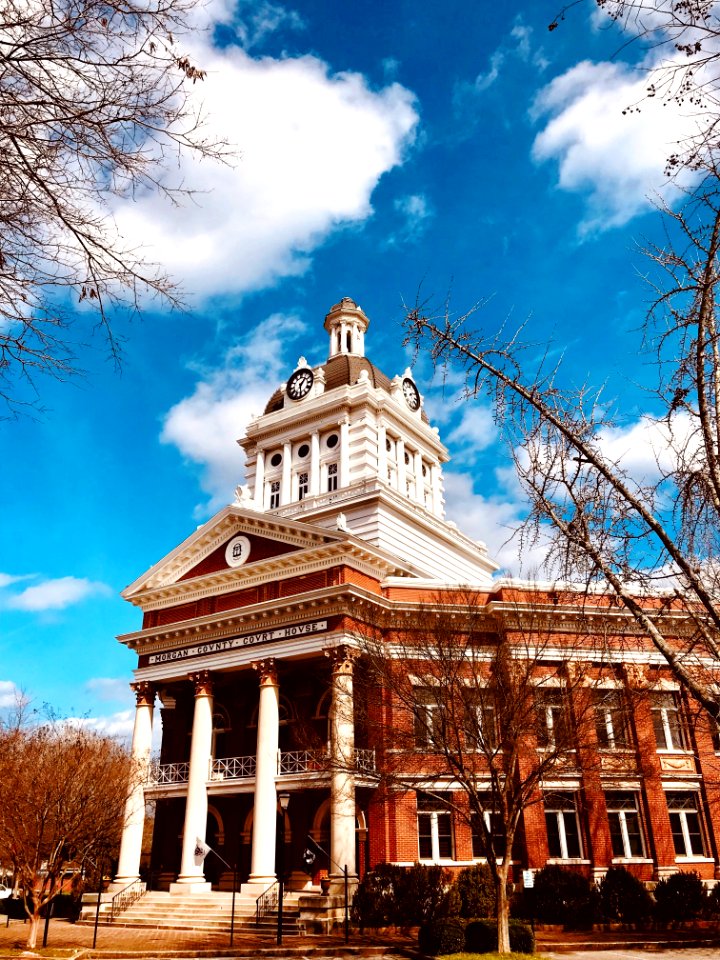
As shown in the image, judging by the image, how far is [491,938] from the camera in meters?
18.7

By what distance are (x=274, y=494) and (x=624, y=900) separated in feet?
109

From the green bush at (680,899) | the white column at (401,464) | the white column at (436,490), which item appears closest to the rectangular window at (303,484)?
the white column at (401,464)

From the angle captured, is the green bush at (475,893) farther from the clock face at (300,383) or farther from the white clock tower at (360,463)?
the clock face at (300,383)

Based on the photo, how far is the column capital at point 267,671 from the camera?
103 feet

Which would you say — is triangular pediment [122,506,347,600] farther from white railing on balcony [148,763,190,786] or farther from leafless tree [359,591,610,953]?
white railing on balcony [148,763,190,786]

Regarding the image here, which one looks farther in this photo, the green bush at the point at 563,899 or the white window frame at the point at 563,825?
the white window frame at the point at 563,825

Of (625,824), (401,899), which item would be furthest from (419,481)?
(401,899)

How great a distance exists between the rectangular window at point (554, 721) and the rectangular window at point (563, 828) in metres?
4.76

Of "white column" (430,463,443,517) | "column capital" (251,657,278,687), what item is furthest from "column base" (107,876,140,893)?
"white column" (430,463,443,517)

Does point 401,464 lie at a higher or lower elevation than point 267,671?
higher

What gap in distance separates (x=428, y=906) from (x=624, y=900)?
627 cm

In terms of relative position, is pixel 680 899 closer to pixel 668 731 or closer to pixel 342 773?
pixel 668 731

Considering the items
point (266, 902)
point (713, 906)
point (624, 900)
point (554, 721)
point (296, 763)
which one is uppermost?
point (554, 721)

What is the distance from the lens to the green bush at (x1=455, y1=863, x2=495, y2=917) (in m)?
24.7
